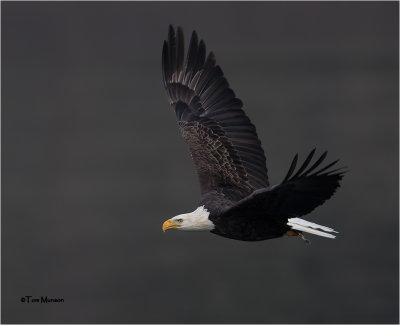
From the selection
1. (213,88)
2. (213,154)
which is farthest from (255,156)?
(213,88)

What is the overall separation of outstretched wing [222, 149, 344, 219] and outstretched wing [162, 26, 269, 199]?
3.78 feet

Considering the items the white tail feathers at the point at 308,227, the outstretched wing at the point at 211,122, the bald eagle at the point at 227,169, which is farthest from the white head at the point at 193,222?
the white tail feathers at the point at 308,227

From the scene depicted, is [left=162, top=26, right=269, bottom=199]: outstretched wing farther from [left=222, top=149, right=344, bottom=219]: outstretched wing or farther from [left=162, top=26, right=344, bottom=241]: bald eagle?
[left=222, top=149, right=344, bottom=219]: outstretched wing

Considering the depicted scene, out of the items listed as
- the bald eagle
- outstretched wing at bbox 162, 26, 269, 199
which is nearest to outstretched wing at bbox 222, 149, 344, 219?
the bald eagle

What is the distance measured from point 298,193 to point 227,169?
176 cm

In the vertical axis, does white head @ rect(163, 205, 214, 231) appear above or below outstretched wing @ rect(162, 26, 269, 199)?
below

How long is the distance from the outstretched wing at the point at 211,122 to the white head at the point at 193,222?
0.53 meters

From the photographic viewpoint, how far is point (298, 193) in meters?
6.79

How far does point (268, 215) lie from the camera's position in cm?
728

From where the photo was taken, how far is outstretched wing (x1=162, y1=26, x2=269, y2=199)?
841 cm

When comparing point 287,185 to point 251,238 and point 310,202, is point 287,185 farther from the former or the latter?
point 251,238

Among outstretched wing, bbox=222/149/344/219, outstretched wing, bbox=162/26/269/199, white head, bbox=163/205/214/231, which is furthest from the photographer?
outstretched wing, bbox=162/26/269/199

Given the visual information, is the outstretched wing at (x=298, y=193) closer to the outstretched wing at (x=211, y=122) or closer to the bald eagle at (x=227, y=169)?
the bald eagle at (x=227, y=169)

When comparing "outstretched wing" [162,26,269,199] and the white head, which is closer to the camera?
the white head
